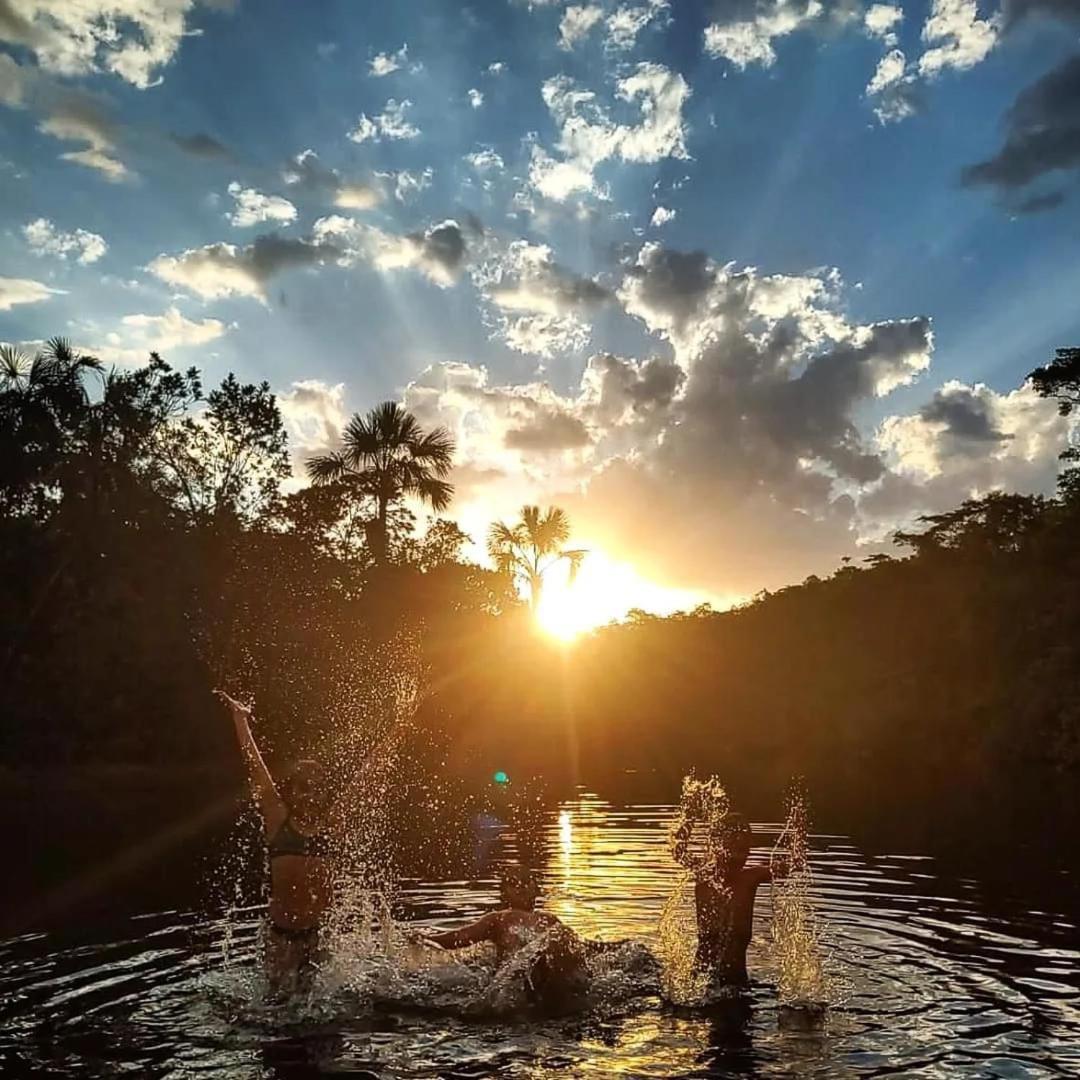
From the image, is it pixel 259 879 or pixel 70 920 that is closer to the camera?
pixel 70 920

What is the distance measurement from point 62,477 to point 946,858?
131 feet

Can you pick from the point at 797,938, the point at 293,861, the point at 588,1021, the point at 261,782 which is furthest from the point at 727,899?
the point at 261,782

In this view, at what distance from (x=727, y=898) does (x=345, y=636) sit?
42.2 m

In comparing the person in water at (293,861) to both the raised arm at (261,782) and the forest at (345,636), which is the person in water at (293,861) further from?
the forest at (345,636)

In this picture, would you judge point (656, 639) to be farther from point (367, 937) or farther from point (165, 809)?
point (367, 937)

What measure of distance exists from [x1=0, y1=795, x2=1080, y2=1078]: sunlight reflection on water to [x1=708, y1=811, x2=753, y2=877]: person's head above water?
138 centimetres

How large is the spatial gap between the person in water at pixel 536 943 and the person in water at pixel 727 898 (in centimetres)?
124

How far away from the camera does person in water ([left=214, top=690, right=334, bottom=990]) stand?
440 inches

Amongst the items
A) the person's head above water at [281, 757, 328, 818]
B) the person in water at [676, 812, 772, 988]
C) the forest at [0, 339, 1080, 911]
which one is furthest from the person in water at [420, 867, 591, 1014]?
the forest at [0, 339, 1080, 911]

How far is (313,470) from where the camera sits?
52.8 meters

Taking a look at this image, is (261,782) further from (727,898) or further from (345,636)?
(345,636)

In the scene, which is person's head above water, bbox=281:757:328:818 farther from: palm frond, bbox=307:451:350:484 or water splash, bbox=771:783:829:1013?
palm frond, bbox=307:451:350:484

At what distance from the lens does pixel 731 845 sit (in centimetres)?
1179

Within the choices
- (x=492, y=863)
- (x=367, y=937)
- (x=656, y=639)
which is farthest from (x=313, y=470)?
(x=656, y=639)
